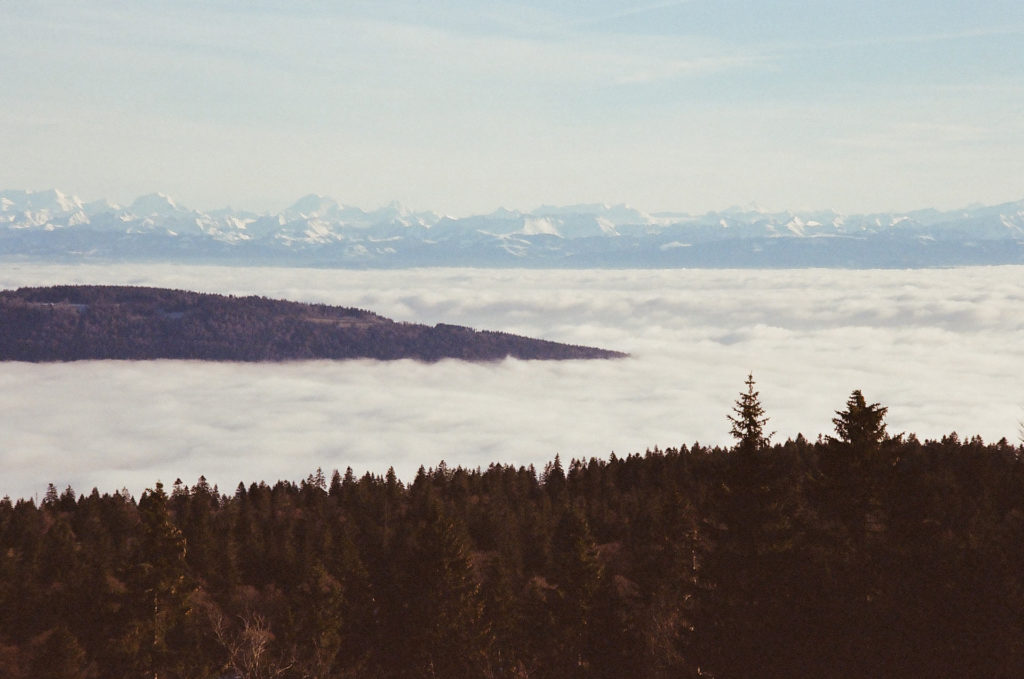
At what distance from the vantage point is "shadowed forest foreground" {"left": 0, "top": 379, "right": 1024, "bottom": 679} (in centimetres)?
4194

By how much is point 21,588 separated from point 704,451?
265 feet

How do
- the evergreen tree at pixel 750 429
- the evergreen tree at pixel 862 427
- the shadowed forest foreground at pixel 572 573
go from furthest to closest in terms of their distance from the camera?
1. the evergreen tree at pixel 862 427
2. the shadowed forest foreground at pixel 572 573
3. the evergreen tree at pixel 750 429

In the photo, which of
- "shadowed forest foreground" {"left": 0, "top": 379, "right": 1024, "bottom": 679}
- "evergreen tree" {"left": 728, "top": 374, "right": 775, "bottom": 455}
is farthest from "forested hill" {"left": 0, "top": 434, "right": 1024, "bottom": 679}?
"evergreen tree" {"left": 728, "top": 374, "right": 775, "bottom": 455}

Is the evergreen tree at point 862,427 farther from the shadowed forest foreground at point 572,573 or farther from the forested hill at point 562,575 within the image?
the forested hill at point 562,575

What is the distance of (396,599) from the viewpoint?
3241 inches

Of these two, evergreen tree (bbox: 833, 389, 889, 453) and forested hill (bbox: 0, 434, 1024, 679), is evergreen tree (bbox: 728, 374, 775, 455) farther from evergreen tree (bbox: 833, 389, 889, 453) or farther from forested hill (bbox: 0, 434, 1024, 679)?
evergreen tree (bbox: 833, 389, 889, 453)

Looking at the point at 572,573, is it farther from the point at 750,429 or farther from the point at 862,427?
the point at 862,427

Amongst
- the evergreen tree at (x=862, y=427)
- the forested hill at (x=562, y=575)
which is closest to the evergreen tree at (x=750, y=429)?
the forested hill at (x=562, y=575)

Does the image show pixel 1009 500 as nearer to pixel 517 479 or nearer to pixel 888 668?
pixel 888 668

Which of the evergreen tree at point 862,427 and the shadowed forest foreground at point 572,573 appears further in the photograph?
the evergreen tree at point 862,427

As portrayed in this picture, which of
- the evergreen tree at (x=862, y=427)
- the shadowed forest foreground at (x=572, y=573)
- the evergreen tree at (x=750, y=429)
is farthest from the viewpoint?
the evergreen tree at (x=862, y=427)

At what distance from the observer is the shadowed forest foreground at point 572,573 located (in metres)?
41.9

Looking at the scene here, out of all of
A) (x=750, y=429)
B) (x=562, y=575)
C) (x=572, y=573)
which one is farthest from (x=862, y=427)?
(x=562, y=575)

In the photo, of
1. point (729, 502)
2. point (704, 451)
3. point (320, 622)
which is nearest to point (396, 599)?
point (320, 622)
